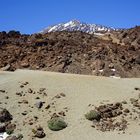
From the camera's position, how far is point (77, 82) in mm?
41750

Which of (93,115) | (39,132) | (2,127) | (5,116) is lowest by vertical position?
(39,132)

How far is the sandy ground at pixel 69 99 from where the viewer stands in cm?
3303

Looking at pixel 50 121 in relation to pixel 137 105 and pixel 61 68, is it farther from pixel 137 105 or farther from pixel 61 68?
pixel 61 68

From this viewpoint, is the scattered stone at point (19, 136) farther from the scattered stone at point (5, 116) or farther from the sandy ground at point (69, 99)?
the scattered stone at point (5, 116)

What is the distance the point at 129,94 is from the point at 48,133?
9.08 meters

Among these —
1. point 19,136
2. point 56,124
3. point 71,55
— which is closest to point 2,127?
point 19,136

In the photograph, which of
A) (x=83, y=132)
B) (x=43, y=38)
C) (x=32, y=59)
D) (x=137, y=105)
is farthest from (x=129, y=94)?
(x=43, y=38)

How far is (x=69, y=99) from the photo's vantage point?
3812cm

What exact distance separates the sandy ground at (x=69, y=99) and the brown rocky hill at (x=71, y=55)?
35.3 feet

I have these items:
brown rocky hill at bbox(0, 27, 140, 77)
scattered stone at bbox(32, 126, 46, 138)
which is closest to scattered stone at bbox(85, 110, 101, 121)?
scattered stone at bbox(32, 126, 46, 138)

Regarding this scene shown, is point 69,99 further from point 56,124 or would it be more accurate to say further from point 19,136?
point 19,136

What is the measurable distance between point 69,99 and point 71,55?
21582 mm

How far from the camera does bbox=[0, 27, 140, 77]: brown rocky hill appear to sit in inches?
2215

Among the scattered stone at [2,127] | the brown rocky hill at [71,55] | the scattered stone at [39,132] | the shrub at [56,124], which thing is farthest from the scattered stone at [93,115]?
the brown rocky hill at [71,55]
